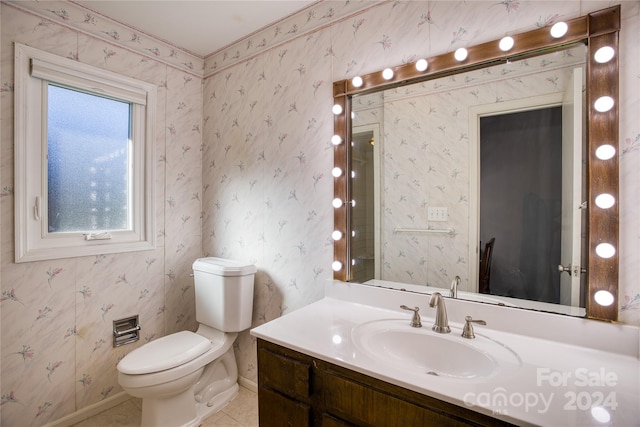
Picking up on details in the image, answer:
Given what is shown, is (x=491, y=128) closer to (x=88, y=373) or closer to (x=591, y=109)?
(x=591, y=109)

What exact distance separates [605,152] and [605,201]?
0.52 feet

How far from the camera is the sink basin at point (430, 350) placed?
0.98m

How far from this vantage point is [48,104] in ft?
5.39

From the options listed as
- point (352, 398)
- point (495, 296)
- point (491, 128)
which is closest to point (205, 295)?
point (352, 398)

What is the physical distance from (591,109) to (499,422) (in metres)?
1.01

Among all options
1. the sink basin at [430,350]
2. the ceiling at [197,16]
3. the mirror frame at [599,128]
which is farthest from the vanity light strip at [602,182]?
the ceiling at [197,16]

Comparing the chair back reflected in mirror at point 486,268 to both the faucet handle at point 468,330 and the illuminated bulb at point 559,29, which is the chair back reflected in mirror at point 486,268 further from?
the illuminated bulb at point 559,29

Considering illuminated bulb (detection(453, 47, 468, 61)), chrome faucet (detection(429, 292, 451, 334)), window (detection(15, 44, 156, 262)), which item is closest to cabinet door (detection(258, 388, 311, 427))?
chrome faucet (detection(429, 292, 451, 334))

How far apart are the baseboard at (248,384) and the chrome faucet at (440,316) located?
1.36 m

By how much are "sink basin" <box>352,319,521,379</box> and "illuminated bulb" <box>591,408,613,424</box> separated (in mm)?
195

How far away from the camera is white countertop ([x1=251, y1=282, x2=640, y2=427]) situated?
2.41 feet

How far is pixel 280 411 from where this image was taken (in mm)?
1125

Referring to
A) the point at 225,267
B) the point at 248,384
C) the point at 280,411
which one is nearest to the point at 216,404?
the point at 248,384

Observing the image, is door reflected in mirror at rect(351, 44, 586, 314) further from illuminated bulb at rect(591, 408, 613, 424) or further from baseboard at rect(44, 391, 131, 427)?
baseboard at rect(44, 391, 131, 427)
